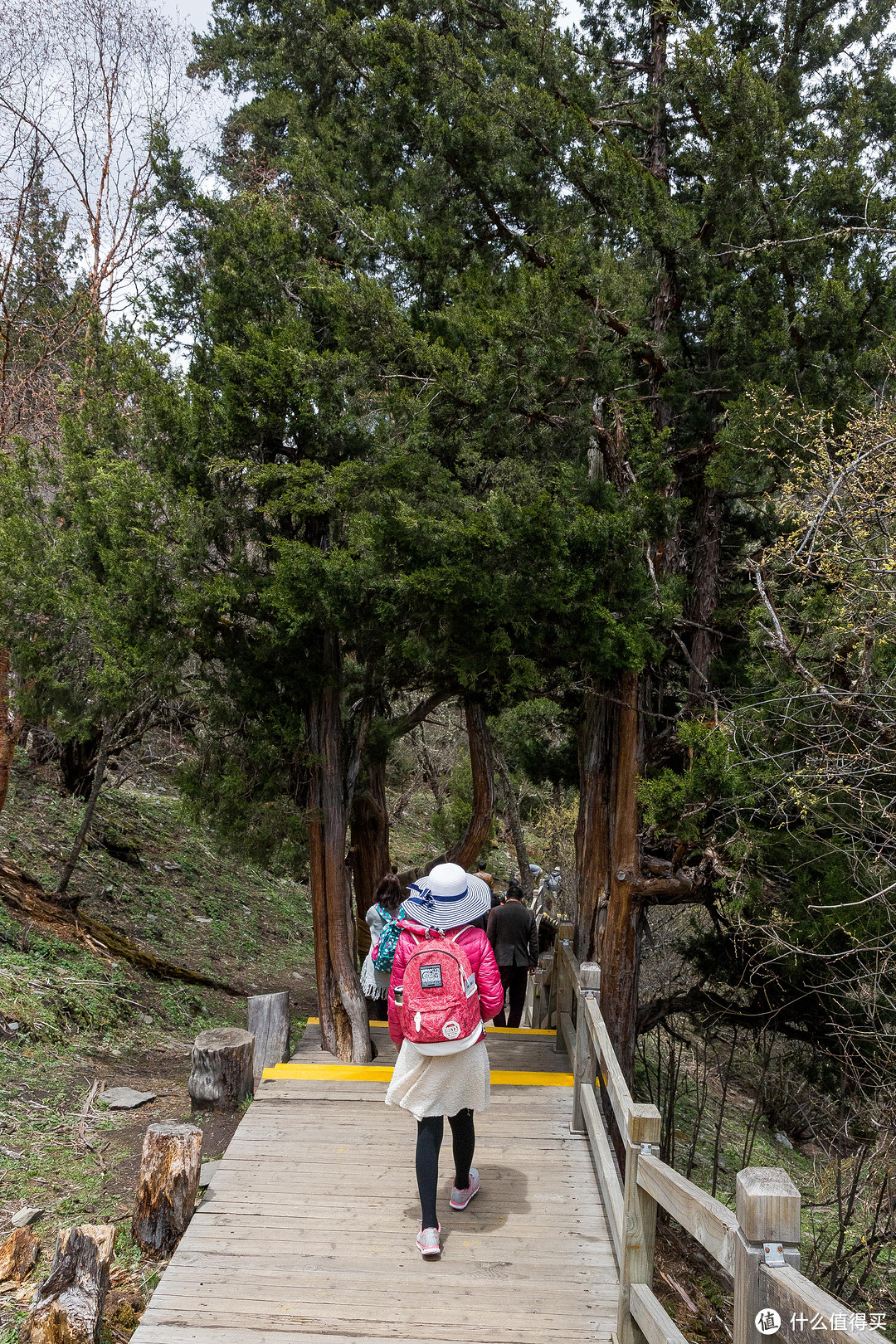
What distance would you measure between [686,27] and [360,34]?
2828 mm

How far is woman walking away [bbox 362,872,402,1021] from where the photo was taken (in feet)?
23.7

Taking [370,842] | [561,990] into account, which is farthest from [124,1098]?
[370,842]

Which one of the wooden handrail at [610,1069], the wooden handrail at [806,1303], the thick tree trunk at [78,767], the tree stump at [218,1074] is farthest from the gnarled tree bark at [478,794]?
the wooden handrail at [806,1303]

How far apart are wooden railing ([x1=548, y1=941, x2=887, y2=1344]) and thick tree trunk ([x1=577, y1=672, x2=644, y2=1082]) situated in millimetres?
2589

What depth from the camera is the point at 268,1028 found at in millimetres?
7211

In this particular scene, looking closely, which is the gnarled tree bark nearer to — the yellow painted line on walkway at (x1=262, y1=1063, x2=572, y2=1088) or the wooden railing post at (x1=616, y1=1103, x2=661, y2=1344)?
the yellow painted line on walkway at (x1=262, y1=1063, x2=572, y2=1088)

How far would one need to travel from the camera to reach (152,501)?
22.7 feet

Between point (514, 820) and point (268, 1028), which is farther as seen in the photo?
point (514, 820)

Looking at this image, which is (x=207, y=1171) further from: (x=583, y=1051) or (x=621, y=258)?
(x=621, y=258)

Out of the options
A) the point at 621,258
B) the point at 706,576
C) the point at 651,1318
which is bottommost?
the point at 651,1318

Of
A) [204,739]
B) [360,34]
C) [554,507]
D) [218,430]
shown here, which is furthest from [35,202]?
[554,507]

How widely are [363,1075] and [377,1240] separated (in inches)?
92.7

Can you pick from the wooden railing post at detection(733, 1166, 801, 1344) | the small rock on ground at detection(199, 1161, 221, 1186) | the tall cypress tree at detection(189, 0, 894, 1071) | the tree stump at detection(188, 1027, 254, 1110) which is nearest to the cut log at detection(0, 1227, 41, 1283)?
the small rock on ground at detection(199, 1161, 221, 1186)

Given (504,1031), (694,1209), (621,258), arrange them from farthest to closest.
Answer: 1. (621,258)
2. (504,1031)
3. (694,1209)
